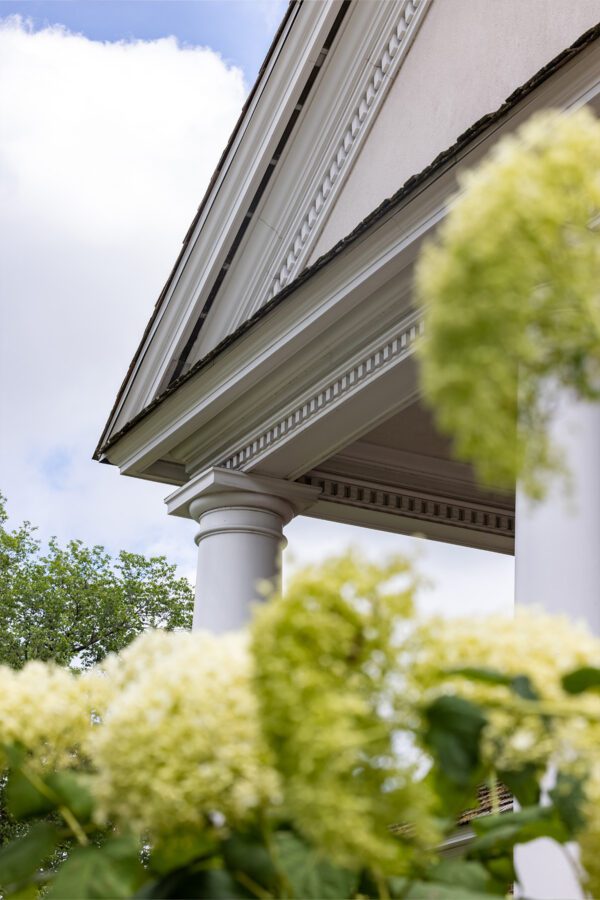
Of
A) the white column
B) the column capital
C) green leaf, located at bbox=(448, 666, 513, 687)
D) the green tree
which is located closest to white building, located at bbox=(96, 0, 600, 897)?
the column capital

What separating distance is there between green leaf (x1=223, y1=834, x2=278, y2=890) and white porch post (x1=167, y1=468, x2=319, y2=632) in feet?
26.6

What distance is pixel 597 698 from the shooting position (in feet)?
5.94

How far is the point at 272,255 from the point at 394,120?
5.04 ft

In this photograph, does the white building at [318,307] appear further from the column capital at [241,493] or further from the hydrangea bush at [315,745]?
the hydrangea bush at [315,745]

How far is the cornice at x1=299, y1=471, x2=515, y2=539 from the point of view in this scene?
35.6ft

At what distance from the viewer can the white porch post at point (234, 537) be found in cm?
1014

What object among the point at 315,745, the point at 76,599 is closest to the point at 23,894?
the point at 315,745

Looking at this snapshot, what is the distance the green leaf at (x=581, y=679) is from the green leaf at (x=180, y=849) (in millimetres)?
530

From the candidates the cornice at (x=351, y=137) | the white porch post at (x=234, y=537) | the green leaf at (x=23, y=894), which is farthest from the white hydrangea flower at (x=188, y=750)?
the cornice at (x=351, y=137)

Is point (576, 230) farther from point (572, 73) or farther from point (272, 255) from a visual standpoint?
point (272, 255)

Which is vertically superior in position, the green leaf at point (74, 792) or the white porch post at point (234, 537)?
the white porch post at point (234, 537)

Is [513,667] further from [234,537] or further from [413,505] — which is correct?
[413,505]

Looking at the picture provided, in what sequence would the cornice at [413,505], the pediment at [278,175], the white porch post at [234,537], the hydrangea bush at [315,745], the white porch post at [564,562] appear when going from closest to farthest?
1. the hydrangea bush at [315,745]
2. the white porch post at [564,562]
3. the pediment at [278,175]
4. the white porch post at [234,537]
5. the cornice at [413,505]

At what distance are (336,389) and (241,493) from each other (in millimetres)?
1706
